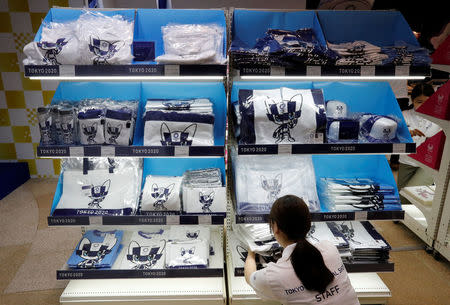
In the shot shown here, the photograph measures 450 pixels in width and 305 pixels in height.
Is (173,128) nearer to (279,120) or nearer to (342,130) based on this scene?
(279,120)

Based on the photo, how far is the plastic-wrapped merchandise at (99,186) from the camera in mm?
2195

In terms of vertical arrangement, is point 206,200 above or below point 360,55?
below

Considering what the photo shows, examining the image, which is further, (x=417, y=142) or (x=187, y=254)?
(x=417, y=142)

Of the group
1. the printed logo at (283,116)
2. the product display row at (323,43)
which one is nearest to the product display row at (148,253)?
the printed logo at (283,116)

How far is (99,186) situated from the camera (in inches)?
91.3

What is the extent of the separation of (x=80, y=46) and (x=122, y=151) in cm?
62

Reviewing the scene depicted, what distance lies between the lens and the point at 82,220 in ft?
6.93

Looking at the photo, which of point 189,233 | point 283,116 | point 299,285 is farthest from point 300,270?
point 189,233

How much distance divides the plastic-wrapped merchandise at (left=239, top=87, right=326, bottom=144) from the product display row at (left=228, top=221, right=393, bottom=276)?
64cm

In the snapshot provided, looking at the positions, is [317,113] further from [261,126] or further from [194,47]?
[194,47]

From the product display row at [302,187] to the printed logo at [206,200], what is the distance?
0.55ft

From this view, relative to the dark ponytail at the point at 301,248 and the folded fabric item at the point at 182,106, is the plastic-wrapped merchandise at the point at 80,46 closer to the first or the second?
the folded fabric item at the point at 182,106

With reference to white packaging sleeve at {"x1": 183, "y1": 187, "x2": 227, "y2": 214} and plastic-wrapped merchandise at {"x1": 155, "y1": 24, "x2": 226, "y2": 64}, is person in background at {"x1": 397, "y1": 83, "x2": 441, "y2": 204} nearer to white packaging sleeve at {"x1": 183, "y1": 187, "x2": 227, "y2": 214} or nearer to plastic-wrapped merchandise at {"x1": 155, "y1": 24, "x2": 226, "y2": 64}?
white packaging sleeve at {"x1": 183, "y1": 187, "x2": 227, "y2": 214}

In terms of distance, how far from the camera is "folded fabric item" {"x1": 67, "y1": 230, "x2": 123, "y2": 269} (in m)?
2.23
